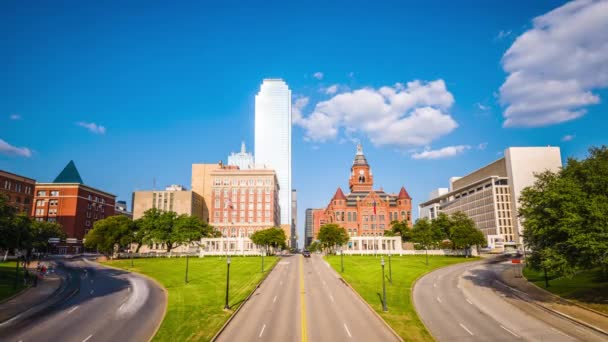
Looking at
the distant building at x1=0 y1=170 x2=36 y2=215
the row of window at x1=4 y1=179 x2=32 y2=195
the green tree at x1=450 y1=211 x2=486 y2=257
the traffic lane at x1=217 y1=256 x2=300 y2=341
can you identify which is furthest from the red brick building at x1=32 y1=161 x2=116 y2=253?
the green tree at x1=450 y1=211 x2=486 y2=257

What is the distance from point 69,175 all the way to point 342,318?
563 ft

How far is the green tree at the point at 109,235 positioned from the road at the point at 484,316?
7619cm

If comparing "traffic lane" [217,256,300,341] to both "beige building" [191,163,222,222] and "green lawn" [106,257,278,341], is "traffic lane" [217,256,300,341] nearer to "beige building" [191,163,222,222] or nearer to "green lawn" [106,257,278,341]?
"green lawn" [106,257,278,341]

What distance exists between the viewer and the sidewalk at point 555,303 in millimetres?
28514

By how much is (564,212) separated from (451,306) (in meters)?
12.9

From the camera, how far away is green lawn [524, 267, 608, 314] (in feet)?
108

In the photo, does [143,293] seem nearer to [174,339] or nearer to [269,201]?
[174,339]

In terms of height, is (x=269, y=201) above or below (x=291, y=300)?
above

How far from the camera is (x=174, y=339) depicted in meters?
24.0

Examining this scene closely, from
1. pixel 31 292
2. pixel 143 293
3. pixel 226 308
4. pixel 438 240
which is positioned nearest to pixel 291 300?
pixel 226 308

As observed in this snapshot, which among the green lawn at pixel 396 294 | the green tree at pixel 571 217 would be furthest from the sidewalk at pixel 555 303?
the green lawn at pixel 396 294

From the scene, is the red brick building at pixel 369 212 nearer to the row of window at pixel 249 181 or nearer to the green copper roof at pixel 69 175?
the row of window at pixel 249 181

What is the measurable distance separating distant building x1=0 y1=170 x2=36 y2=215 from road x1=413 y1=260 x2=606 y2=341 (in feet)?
386

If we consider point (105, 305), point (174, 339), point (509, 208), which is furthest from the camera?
point (509, 208)
